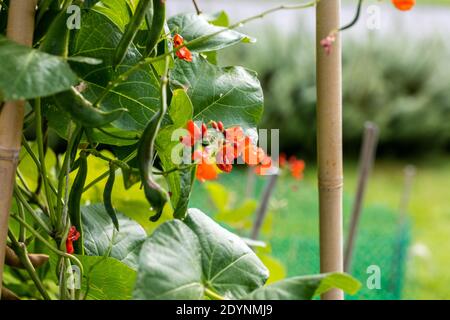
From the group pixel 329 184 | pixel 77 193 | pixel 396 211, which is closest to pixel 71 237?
pixel 77 193

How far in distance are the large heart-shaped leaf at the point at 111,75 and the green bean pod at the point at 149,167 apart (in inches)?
3.2

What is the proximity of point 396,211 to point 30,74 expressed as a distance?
300cm

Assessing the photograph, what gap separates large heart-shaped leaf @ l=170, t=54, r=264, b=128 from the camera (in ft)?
2.51

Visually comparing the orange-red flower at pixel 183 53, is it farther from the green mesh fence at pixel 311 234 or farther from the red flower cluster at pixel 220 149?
the green mesh fence at pixel 311 234

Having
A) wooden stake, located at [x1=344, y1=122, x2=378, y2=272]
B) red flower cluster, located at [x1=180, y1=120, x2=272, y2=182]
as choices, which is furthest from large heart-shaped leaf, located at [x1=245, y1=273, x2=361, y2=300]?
wooden stake, located at [x1=344, y1=122, x2=378, y2=272]

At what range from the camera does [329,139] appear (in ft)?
2.50

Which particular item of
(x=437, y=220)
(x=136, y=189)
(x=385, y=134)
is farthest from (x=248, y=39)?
(x=385, y=134)

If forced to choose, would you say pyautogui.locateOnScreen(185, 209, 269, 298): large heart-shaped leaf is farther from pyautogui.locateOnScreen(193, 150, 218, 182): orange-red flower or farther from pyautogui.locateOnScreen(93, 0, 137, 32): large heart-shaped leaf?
pyautogui.locateOnScreen(93, 0, 137, 32): large heart-shaped leaf

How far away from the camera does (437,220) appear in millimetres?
3490

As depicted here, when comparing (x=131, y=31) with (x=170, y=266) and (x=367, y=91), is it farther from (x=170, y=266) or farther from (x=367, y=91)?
(x=367, y=91)

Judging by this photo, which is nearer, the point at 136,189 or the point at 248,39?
the point at 248,39

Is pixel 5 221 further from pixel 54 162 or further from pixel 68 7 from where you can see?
pixel 54 162
